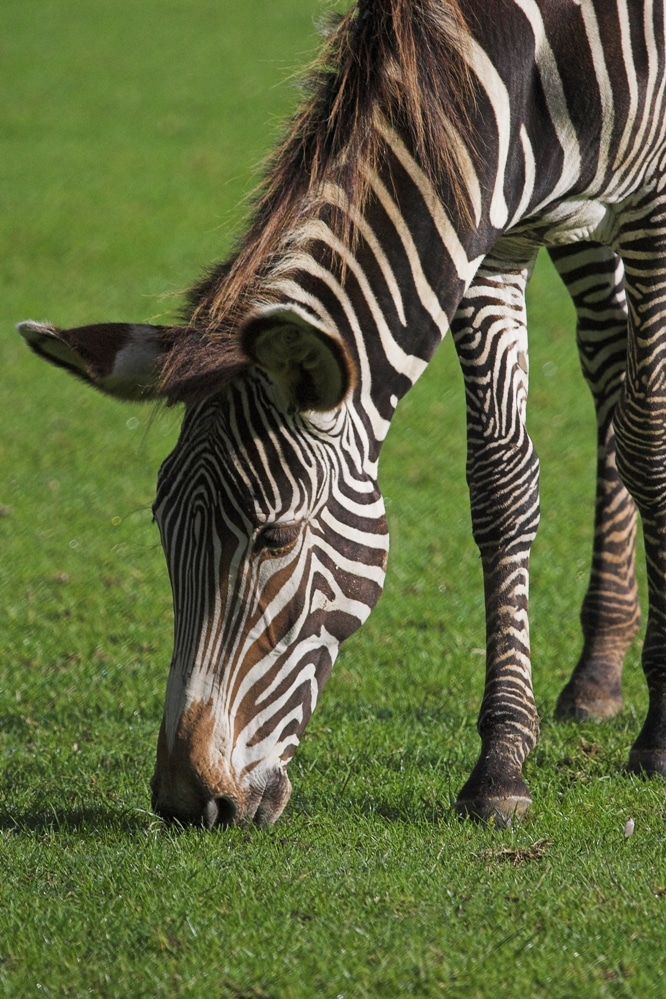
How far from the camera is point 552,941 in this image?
356 centimetres

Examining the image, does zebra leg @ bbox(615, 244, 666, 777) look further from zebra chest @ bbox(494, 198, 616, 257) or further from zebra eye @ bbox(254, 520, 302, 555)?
zebra eye @ bbox(254, 520, 302, 555)

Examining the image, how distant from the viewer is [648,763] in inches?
204

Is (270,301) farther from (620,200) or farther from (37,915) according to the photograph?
(37,915)

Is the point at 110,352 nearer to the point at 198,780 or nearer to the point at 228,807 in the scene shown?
the point at 198,780

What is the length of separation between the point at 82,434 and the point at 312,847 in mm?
8561

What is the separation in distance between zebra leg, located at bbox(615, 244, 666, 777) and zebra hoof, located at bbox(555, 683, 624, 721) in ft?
2.28

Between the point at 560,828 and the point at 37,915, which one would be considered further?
the point at 560,828

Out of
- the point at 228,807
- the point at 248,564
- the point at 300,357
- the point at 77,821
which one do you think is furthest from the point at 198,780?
the point at 300,357

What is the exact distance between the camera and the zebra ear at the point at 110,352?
13.8ft

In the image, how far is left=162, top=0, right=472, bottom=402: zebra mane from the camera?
404 cm

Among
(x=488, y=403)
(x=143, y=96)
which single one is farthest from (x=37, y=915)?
(x=143, y=96)

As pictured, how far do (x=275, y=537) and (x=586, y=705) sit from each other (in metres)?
2.69

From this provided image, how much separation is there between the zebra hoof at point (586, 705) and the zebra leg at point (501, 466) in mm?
1066

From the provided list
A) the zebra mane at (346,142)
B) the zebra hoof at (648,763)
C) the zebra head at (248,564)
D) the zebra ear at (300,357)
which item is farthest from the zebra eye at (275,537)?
the zebra hoof at (648,763)
